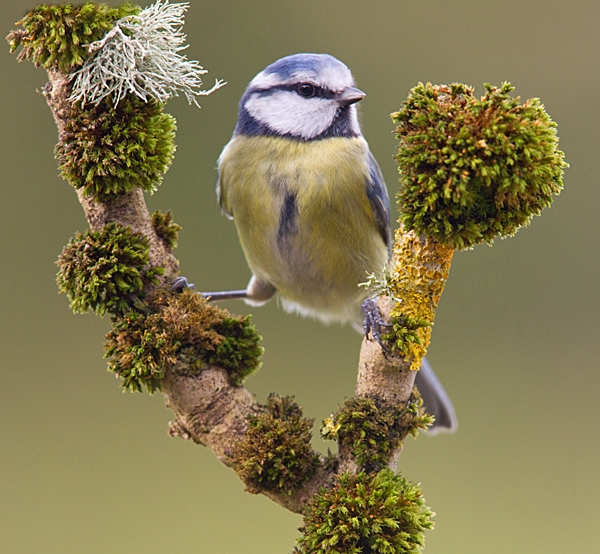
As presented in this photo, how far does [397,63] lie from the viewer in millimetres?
3363

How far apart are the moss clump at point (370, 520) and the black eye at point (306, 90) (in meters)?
0.93

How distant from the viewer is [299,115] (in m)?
1.65

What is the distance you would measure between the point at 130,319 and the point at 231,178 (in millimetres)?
728

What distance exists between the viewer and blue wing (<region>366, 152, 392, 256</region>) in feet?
5.54

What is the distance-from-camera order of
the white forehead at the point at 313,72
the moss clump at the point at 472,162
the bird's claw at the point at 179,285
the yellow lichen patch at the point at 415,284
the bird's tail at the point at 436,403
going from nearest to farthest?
the moss clump at the point at 472,162, the yellow lichen patch at the point at 415,284, the bird's claw at the point at 179,285, the white forehead at the point at 313,72, the bird's tail at the point at 436,403

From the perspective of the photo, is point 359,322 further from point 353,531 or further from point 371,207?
point 353,531

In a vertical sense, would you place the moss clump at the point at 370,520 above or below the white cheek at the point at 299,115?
below

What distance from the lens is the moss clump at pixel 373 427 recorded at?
1043 millimetres

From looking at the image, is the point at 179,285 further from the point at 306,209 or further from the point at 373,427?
the point at 306,209

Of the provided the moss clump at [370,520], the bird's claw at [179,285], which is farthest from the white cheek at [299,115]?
the moss clump at [370,520]

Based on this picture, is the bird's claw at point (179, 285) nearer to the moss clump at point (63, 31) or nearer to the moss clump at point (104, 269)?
the moss clump at point (104, 269)

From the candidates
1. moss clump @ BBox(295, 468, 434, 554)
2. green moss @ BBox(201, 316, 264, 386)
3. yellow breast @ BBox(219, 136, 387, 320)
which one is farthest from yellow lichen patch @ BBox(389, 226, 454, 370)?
yellow breast @ BBox(219, 136, 387, 320)

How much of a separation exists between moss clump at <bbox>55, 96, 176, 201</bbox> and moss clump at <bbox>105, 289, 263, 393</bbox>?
185 mm

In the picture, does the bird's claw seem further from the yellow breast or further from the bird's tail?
the bird's tail
